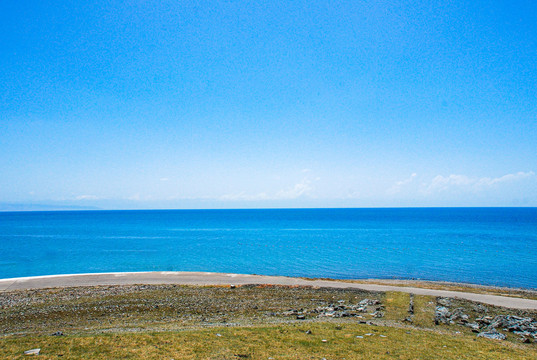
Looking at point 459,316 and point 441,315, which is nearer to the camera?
point 459,316

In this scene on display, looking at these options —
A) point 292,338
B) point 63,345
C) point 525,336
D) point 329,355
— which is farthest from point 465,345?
point 63,345

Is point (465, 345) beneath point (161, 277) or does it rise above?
above

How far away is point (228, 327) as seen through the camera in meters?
16.4

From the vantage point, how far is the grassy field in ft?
41.6

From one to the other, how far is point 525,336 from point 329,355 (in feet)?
39.8

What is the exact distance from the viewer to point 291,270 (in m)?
45.4

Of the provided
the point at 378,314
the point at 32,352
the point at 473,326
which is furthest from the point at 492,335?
the point at 32,352

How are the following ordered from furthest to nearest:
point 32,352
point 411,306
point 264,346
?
point 411,306 → point 264,346 → point 32,352

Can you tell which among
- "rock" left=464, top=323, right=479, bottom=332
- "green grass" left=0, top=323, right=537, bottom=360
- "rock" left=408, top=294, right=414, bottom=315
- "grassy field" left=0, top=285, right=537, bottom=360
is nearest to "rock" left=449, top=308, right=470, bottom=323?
"rock" left=464, top=323, right=479, bottom=332

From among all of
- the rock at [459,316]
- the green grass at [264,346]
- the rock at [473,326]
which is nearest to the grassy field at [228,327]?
the green grass at [264,346]

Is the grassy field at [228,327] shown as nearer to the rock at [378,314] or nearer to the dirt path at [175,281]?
the rock at [378,314]

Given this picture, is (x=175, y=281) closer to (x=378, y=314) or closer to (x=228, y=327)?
(x=228, y=327)

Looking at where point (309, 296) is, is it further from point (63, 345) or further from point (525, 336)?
point (63, 345)

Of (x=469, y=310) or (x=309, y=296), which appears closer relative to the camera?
(x=469, y=310)
